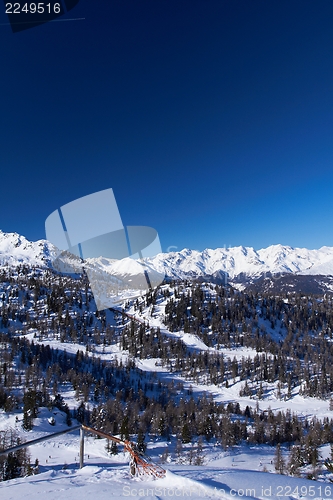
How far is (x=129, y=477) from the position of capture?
4738 millimetres

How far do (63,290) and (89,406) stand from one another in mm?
116039

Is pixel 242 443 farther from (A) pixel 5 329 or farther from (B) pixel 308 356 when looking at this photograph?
(A) pixel 5 329
